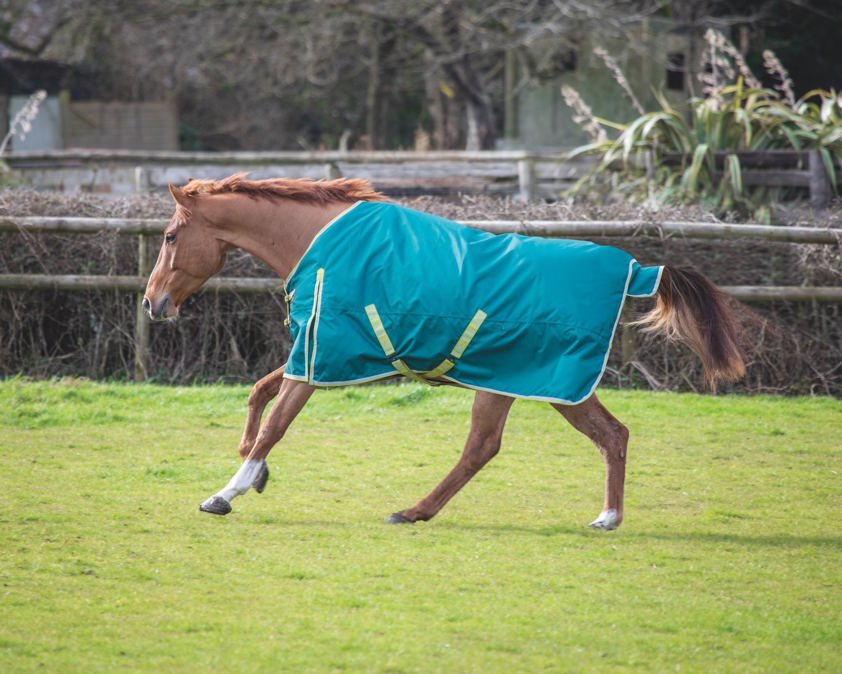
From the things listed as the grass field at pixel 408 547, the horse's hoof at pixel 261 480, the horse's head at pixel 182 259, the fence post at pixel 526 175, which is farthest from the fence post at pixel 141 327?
the fence post at pixel 526 175

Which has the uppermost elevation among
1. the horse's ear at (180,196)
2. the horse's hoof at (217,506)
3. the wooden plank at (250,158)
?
the horse's ear at (180,196)

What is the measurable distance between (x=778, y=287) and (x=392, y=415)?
10.2ft

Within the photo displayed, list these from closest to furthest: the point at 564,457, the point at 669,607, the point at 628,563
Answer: the point at 669,607, the point at 628,563, the point at 564,457

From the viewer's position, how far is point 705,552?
541 cm

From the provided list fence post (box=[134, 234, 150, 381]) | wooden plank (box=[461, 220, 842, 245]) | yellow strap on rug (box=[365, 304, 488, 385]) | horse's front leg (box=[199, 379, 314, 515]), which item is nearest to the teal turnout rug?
yellow strap on rug (box=[365, 304, 488, 385])

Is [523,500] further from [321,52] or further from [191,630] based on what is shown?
[321,52]

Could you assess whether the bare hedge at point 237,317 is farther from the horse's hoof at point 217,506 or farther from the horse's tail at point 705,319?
the horse's hoof at point 217,506

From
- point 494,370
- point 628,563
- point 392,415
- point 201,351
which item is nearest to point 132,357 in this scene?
point 201,351

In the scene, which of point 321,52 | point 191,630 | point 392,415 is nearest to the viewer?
point 191,630

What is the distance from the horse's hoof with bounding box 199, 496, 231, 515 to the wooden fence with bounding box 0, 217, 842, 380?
3.64m

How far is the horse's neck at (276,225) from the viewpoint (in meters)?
6.02

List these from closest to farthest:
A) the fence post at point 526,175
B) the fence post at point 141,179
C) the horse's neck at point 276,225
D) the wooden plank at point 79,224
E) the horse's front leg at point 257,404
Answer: the horse's neck at point 276,225 < the horse's front leg at point 257,404 < the wooden plank at point 79,224 < the fence post at point 141,179 < the fence post at point 526,175

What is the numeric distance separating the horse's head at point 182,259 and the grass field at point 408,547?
1.03m

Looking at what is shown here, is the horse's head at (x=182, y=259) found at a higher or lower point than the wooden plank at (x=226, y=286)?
higher
